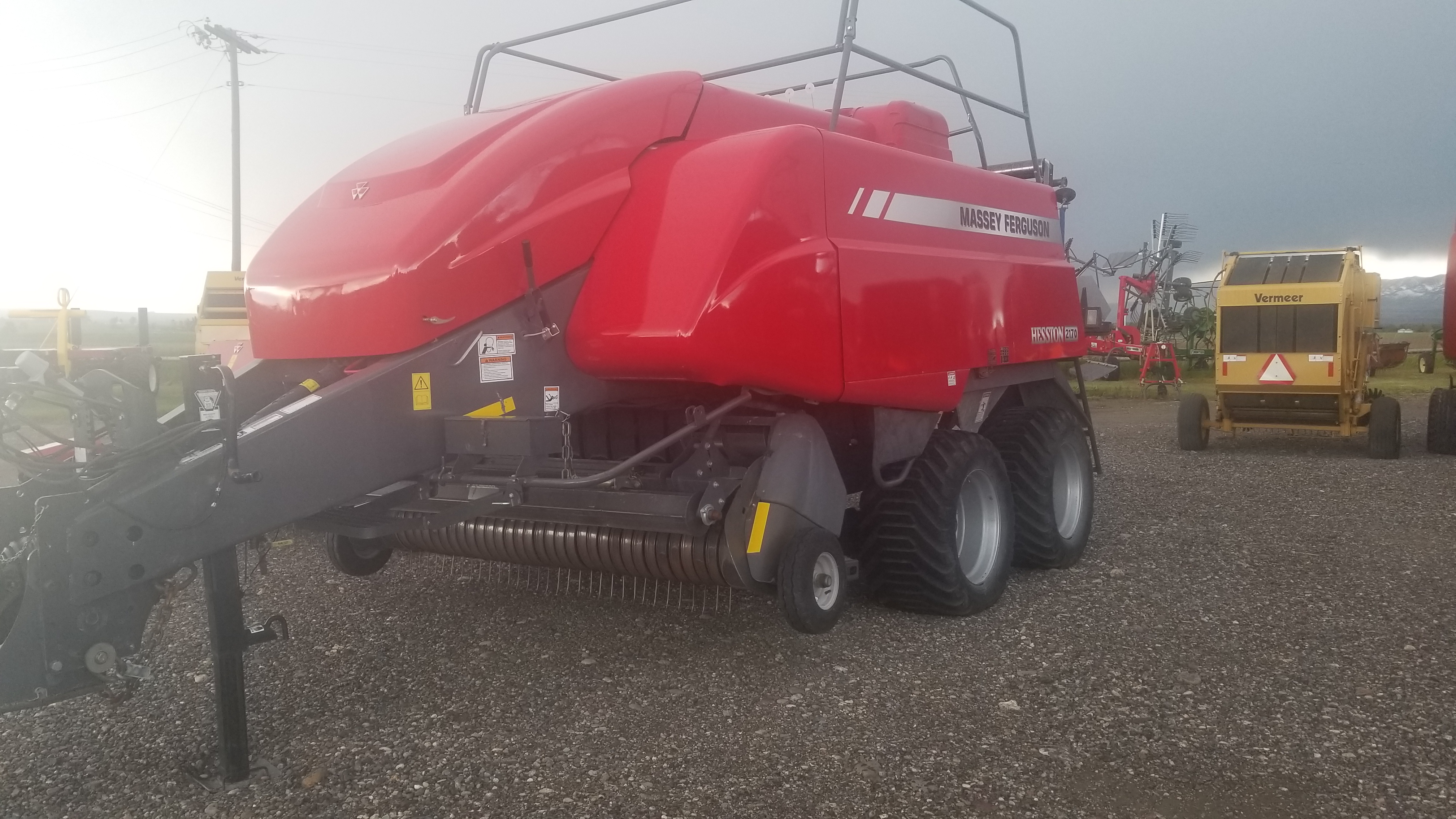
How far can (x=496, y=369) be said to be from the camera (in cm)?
341

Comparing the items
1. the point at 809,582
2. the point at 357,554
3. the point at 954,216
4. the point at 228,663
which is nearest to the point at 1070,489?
the point at 954,216

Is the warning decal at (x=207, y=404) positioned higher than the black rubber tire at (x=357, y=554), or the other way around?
the warning decal at (x=207, y=404)

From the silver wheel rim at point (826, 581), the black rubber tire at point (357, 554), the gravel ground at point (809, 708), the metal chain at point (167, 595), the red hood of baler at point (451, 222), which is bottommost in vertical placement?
the gravel ground at point (809, 708)

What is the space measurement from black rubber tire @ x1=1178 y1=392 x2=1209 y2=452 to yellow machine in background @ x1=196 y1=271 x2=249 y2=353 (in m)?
8.57

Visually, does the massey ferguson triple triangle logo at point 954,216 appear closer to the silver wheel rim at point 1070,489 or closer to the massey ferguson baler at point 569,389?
the massey ferguson baler at point 569,389

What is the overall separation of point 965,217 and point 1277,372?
6.19 m

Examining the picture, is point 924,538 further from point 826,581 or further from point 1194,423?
point 1194,423

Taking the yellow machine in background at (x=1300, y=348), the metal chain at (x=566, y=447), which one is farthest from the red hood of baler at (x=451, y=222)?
the yellow machine in background at (x=1300, y=348)

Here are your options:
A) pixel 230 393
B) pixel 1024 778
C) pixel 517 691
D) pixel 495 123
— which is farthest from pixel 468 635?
pixel 1024 778

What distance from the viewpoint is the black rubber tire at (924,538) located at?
167 inches

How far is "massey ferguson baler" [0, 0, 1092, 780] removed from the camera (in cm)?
285

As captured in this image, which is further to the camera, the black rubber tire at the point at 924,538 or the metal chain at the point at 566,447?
the black rubber tire at the point at 924,538

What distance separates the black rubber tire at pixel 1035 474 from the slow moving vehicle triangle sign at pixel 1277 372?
503 centimetres

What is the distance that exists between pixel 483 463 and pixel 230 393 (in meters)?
0.90
